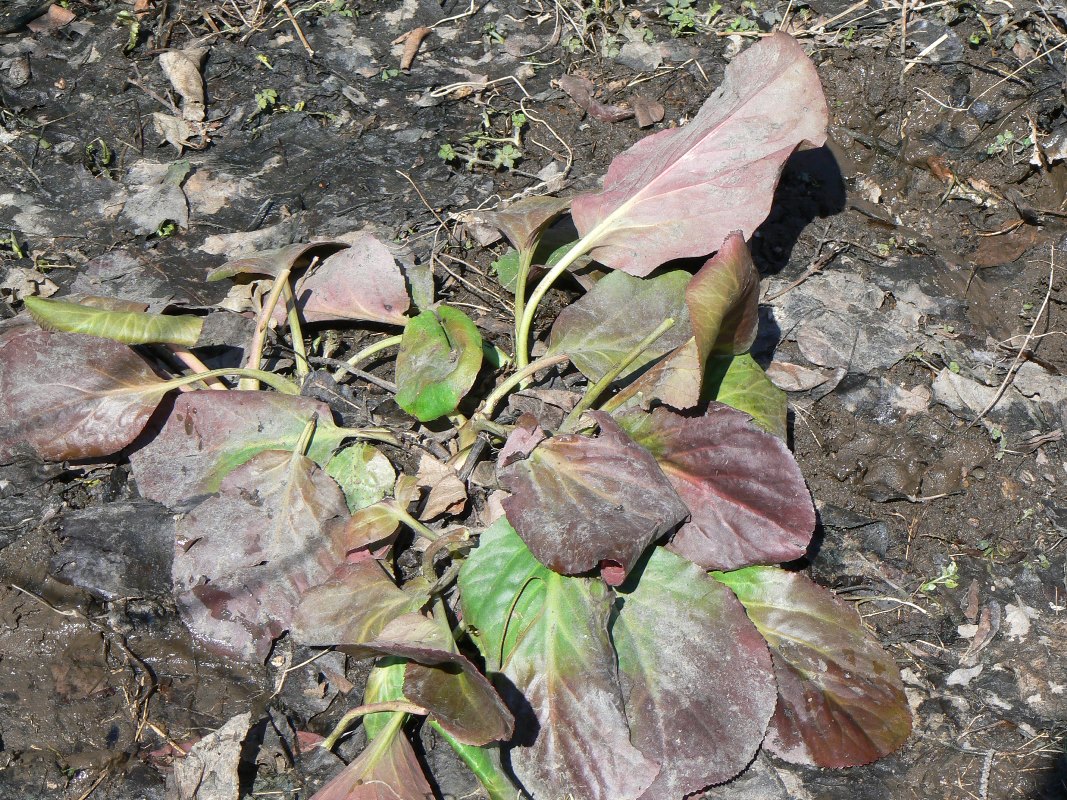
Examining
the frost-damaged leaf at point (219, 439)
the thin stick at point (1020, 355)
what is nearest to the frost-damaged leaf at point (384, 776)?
the frost-damaged leaf at point (219, 439)

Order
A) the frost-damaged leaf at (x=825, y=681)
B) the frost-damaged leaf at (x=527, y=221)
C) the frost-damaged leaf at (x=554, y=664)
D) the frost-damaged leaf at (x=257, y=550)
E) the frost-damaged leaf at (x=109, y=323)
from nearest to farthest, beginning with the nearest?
the frost-damaged leaf at (x=554, y=664) → the frost-damaged leaf at (x=825, y=681) → the frost-damaged leaf at (x=257, y=550) → the frost-damaged leaf at (x=109, y=323) → the frost-damaged leaf at (x=527, y=221)

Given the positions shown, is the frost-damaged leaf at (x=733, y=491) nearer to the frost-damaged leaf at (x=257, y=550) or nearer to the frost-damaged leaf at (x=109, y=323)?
the frost-damaged leaf at (x=257, y=550)

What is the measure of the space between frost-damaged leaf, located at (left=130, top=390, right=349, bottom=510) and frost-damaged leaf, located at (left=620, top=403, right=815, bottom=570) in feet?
2.53

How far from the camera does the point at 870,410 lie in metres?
2.11

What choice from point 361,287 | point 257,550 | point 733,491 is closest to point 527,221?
point 361,287

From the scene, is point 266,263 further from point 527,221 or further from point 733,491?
point 733,491

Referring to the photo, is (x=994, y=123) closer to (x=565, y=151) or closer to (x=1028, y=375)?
(x=1028, y=375)

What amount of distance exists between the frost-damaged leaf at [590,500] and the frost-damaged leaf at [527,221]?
0.49 metres

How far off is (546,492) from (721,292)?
523 millimetres

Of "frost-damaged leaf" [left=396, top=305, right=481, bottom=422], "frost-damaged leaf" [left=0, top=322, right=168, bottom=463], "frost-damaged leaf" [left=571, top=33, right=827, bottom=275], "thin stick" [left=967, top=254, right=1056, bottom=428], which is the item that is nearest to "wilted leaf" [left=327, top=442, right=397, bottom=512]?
"frost-damaged leaf" [left=396, top=305, right=481, bottom=422]

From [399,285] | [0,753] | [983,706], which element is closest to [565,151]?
[399,285]

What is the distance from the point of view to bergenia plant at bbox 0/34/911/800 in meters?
1.59

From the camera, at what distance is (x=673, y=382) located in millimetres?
1706

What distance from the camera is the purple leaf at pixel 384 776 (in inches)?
61.5
